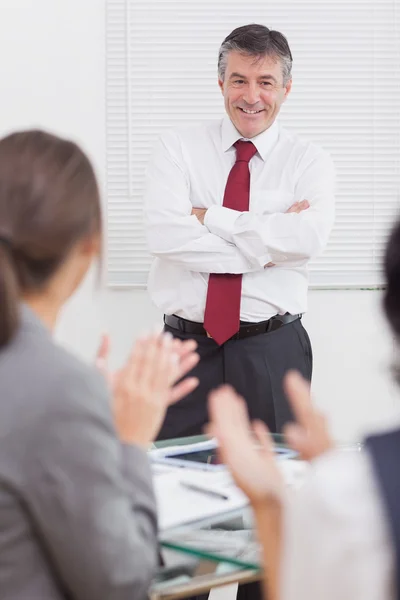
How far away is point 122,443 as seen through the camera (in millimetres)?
1317

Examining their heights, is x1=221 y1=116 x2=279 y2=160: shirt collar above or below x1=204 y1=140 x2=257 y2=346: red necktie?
above

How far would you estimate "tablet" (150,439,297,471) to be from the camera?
1.89 metres

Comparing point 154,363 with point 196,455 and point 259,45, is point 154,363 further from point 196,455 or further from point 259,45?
point 259,45

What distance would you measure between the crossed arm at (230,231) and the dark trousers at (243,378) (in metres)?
0.27

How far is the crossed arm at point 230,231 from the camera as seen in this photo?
297 cm

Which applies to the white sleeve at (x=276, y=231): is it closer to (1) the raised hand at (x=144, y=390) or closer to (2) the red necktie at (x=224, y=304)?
(2) the red necktie at (x=224, y=304)

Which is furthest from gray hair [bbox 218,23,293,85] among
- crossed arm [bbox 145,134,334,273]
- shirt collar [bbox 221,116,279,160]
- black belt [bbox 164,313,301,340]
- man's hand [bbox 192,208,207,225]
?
black belt [bbox 164,313,301,340]

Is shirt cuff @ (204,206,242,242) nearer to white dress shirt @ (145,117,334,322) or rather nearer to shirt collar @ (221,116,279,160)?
white dress shirt @ (145,117,334,322)

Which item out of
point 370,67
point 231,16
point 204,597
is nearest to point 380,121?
point 370,67

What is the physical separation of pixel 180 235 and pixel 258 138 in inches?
20.3

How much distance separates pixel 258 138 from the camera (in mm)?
3240

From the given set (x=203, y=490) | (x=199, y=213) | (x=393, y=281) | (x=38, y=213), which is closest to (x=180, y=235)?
(x=199, y=213)

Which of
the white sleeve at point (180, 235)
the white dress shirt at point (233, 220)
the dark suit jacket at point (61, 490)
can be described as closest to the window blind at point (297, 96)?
the white dress shirt at point (233, 220)

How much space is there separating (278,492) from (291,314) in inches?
83.7
